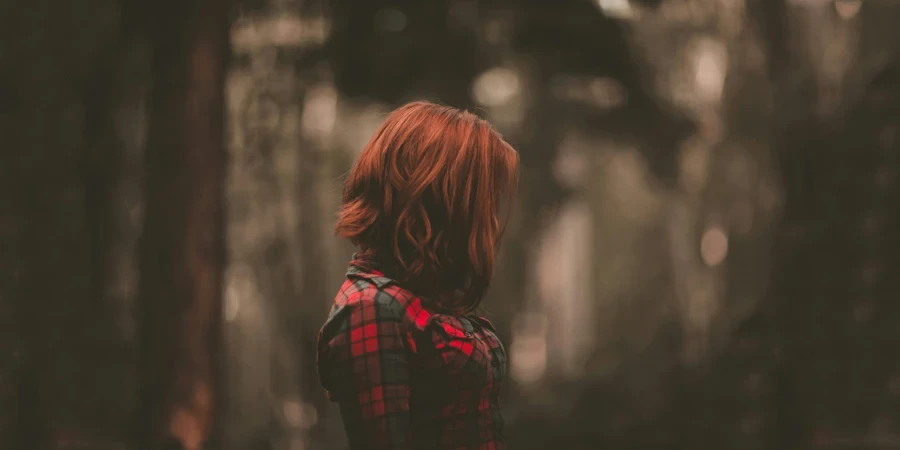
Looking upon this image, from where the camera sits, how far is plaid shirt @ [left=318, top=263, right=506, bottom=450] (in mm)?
1574

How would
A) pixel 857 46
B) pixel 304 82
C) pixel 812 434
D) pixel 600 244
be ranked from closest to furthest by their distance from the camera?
pixel 304 82 < pixel 812 434 < pixel 857 46 < pixel 600 244

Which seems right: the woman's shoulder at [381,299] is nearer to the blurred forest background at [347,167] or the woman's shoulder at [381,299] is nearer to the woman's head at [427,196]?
the woman's head at [427,196]

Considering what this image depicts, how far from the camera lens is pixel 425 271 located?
172cm

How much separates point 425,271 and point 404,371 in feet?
0.72

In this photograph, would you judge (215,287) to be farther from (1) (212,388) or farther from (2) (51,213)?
(2) (51,213)

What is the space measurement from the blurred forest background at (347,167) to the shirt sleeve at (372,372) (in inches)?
54.6

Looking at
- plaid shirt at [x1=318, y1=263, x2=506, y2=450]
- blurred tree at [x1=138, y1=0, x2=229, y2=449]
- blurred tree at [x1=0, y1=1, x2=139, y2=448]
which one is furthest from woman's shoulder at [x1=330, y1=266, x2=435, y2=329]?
blurred tree at [x1=0, y1=1, x2=139, y2=448]

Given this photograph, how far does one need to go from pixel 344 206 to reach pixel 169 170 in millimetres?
2805

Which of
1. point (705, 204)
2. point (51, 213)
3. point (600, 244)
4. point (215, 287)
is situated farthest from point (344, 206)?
point (600, 244)

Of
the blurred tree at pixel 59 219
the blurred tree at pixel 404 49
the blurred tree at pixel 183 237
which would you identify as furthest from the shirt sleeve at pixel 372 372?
the blurred tree at pixel 59 219

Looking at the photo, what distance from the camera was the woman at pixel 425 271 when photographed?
5.30ft

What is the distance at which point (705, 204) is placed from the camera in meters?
10.5

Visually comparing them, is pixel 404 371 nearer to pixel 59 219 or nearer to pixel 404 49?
pixel 404 49

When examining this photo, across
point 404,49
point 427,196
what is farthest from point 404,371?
point 404,49
